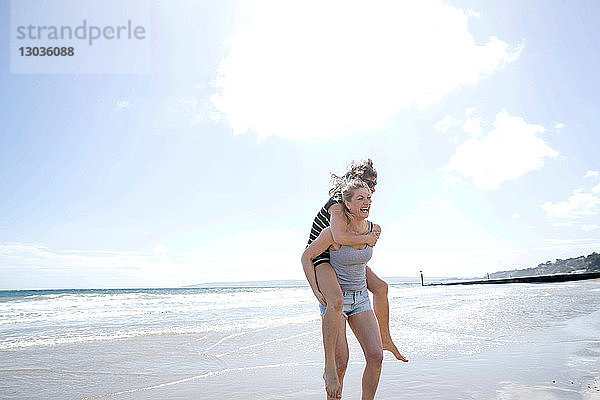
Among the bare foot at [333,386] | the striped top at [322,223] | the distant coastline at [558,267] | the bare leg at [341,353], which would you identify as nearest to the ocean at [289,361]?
the bare leg at [341,353]

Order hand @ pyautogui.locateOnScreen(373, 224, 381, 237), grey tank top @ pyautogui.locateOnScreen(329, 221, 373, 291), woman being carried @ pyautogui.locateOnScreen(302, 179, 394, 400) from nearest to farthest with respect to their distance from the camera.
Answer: woman being carried @ pyautogui.locateOnScreen(302, 179, 394, 400) → grey tank top @ pyautogui.locateOnScreen(329, 221, 373, 291) → hand @ pyautogui.locateOnScreen(373, 224, 381, 237)

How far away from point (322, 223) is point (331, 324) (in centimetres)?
81

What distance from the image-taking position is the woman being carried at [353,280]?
357 centimetres

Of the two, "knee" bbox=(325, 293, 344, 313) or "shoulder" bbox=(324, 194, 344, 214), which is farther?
"shoulder" bbox=(324, 194, 344, 214)

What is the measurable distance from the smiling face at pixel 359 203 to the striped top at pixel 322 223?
0.12m

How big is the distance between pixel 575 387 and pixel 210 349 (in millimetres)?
5653

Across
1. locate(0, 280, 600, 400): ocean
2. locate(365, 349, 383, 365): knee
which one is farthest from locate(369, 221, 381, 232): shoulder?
locate(0, 280, 600, 400): ocean

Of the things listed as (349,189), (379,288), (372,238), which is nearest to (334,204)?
(349,189)

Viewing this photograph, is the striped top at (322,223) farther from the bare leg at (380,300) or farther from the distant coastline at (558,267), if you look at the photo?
the distant coastline at (558,267)

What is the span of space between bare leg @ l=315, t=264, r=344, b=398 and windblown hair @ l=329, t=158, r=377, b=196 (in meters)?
0.72

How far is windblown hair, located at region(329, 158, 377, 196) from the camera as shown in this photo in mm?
3807

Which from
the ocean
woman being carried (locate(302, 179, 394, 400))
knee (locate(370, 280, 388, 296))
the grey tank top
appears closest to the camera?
woman being carried (locate(302, 179, 394, 400))

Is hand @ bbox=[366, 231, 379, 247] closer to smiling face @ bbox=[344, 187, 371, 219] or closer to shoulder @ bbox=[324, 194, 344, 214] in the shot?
smiling face @ bbox=[344, 187, 371, 219]

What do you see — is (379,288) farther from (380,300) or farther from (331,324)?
(331,324)
